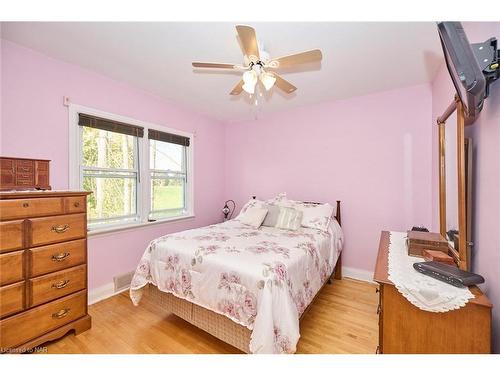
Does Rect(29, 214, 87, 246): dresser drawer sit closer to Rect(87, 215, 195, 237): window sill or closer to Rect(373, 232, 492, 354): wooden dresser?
Rect(87, 215, 195, 237): window sill

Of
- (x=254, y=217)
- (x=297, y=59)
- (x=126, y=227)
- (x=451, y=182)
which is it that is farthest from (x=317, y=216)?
(x=126, y=227)

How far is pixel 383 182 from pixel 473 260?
1617 millimetres

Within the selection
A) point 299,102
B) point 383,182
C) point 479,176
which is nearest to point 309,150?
point 299,102

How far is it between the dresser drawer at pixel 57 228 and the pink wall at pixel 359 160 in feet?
8.28

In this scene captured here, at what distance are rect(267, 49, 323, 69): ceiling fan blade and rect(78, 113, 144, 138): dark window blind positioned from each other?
191 centimetres

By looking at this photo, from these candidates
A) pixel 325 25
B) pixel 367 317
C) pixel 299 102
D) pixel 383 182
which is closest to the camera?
pixel 325 25

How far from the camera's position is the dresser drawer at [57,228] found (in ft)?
4.93

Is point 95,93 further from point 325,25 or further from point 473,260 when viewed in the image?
point 473,260

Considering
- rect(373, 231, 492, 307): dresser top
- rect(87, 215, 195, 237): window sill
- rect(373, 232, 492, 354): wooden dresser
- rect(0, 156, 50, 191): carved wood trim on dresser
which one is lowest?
rect(373, 232, 492, 354): wooden dresser

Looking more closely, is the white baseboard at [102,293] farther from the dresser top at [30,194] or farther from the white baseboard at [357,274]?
the white baseboard at [357,274]

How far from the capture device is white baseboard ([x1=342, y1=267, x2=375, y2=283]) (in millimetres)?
2771

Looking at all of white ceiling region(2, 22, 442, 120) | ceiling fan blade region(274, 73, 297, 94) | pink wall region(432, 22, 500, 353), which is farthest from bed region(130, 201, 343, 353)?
white ceiling region(2, 22, 442, 120)

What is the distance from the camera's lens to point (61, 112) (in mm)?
2074
